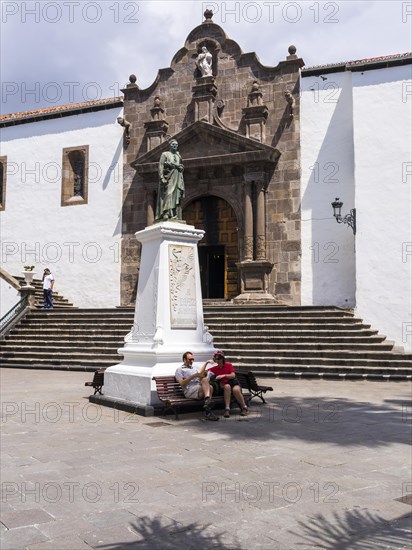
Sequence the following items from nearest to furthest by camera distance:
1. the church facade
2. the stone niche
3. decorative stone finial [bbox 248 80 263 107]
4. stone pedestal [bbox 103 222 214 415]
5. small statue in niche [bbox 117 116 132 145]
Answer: stone pedestal [bbox 103 222 214 415] < the church facade < the stone niche < decorative stone finial [bbox 248 80 263 107] < small statue in niche [bbox 117 116 132 145]

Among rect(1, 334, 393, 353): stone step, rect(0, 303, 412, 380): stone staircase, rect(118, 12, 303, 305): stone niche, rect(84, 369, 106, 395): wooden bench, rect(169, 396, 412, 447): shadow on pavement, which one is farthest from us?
rect(118, 12, 303, 305): stone niche

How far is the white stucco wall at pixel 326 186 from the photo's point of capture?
1802cm

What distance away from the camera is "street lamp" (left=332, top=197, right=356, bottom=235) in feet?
56.0

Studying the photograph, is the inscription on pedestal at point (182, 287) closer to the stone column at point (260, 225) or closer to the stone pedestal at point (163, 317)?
the stone pedestal at point (163, 317)

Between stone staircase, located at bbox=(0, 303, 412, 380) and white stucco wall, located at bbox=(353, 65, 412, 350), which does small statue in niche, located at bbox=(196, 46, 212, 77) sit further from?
stone staircase, located at bbox=(0, 303, 412, 380)

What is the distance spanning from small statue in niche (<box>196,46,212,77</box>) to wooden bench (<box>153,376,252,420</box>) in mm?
15451

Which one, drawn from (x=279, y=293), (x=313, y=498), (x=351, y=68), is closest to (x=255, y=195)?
(x=279, y=293)

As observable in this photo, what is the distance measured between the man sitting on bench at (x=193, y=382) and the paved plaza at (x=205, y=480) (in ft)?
0.91

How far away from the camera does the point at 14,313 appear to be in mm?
18016

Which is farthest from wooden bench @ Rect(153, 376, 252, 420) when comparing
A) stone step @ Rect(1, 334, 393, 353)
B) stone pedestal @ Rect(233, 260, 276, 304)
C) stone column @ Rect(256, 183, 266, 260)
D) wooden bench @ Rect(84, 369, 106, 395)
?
stone column @ Rect(256, 183, 266, 260)

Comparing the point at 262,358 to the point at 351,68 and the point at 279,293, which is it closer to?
the point at 279,293

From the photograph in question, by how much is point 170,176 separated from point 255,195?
35.5 feet

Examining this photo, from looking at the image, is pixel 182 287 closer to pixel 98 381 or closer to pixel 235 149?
pixel 98 381

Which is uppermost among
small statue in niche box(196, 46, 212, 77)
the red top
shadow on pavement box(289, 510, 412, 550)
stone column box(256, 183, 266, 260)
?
small statue in niche box(196, 46, 212, 77)
